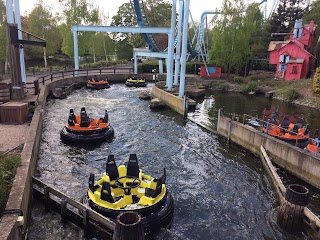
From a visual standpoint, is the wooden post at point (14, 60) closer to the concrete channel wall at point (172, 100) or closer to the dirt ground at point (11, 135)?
the dirt ground at point (11, 135)

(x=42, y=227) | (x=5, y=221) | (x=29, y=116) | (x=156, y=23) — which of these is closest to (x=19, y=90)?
(x=29, y=116)

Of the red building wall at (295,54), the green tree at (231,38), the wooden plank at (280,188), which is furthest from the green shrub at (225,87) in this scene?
the wooden plank at (280,188)

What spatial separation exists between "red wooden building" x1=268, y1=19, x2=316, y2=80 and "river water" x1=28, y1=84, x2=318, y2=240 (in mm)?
16118

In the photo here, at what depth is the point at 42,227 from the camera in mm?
8234

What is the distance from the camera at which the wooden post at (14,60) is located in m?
16.5

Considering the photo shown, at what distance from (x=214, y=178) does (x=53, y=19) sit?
39.9 meters

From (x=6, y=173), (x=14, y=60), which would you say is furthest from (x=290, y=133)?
(x=14, y=60)

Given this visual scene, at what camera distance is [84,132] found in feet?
47.5

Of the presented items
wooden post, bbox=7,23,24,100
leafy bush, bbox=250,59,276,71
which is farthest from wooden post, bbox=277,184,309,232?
leafy bush, bbox=250,59,276,71

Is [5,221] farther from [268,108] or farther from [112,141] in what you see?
[268,108]

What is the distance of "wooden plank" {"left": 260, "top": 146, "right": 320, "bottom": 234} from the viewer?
25.4ft

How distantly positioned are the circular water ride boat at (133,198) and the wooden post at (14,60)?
10.9 metres

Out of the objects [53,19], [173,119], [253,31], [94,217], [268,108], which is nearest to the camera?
[94,217]

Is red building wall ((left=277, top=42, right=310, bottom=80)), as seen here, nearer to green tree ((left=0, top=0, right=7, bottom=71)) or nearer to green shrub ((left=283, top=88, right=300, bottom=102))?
green shrub ((left=283, top=88, right=300, bottom=102))
